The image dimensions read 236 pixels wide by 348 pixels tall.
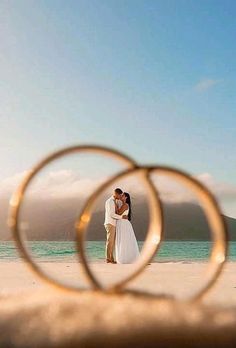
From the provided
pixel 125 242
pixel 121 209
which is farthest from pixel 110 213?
pixel 125 242

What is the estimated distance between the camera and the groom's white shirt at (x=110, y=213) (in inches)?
364

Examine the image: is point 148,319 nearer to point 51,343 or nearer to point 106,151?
point 51,343

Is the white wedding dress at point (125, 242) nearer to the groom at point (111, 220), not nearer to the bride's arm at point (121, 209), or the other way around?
the groom at point (111, 220)

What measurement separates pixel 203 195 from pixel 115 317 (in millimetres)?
872

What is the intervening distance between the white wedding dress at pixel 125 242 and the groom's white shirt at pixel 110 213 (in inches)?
10.2

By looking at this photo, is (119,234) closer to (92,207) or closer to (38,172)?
(92,207)

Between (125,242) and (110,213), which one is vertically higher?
(110,213)

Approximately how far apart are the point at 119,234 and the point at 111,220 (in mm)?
458

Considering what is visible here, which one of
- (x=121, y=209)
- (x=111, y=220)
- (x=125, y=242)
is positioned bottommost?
(x=125, y=242)

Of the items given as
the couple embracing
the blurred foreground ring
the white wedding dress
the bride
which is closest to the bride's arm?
the couple embracing

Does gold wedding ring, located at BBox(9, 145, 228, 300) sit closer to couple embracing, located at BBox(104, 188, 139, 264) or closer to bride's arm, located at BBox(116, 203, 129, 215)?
bride's arm, located at BBox(116, 203, 129, 215)

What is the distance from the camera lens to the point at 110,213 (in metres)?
9.52

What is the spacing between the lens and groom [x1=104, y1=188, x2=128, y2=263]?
8.93 m

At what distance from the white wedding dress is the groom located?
3.9 inches
